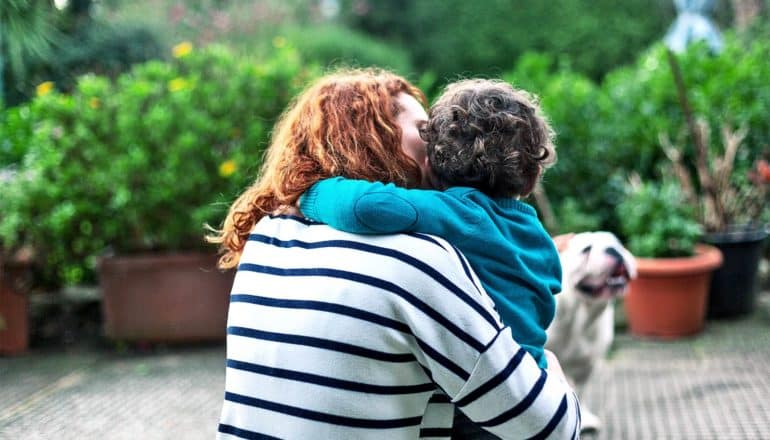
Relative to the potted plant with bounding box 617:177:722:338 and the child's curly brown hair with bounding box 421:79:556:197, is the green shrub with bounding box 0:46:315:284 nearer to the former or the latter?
the potted plant with bounding box 617:177:722:338

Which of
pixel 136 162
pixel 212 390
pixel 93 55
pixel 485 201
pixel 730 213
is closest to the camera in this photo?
pixel 485 201

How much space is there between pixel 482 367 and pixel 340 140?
55 centimetres

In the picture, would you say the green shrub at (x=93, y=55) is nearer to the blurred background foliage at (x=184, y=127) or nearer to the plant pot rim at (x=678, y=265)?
the blurred background foliage at (x=184, y=127)

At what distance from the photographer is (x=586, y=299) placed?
3.16 metres

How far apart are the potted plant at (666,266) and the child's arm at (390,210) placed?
4270mm

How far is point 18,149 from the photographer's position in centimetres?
556

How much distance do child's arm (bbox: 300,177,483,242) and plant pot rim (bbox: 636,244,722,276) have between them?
13.9ft

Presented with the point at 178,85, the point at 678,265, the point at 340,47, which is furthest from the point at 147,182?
the point at 340,47

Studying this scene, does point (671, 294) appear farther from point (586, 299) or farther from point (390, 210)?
point (390, 210)

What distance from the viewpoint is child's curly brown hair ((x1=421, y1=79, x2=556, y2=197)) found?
163 cm

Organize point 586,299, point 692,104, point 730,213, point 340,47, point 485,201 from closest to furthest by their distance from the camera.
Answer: point 485,201 < point 586,299 < point 730,213 < point 692,104 < point 340,47

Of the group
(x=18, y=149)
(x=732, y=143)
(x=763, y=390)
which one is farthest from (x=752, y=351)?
(x=18, y=149)

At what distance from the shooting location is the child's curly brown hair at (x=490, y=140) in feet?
5.33

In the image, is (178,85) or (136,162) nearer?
(136,162)
